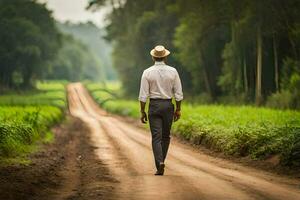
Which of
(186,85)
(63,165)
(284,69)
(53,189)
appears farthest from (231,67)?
(53,189)

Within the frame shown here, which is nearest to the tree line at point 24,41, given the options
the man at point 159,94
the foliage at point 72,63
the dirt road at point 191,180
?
the dirt road at point 191,180

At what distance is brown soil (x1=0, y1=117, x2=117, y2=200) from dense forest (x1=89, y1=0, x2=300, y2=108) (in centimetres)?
1902

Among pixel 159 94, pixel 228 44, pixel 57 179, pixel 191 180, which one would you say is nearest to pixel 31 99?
pixel 228 44

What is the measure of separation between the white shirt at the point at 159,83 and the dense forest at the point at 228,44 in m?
20.2

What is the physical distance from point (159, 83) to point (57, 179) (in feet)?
9.27

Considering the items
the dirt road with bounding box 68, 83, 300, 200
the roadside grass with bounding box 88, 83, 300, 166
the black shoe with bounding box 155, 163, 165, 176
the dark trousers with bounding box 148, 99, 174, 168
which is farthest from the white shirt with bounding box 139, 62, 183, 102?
the roadside grass with bounding box 88, 83, 300, 166

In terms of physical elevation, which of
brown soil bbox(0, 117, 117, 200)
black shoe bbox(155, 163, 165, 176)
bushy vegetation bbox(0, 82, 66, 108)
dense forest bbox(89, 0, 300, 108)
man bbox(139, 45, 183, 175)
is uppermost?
dense forest bbox(89, 0, 300, 108)

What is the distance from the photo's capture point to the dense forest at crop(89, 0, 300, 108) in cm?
3331

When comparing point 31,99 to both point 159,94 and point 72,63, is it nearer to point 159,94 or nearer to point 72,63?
point 159,94

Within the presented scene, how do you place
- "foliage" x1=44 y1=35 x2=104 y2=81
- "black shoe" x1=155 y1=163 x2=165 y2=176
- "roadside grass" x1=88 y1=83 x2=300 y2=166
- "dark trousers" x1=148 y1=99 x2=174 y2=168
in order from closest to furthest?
"black shoe" x1=155 y1=163 x2=165 y2=176
"dark trousers" x1=148 y1=99 x2=174 y2=168
"roadside grass" x1=88 y1=83 x2=300 y2=166
"foliage" x1=44 y1=35 x2=104 y2=81

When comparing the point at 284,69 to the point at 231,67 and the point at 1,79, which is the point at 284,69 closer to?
the point at 231,67

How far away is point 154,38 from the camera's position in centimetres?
5550

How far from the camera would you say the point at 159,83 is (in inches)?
430

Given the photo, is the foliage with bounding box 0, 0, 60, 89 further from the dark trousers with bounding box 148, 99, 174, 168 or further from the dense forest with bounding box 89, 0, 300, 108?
the dark trousers with bounding box 148, 99, 174, 168
